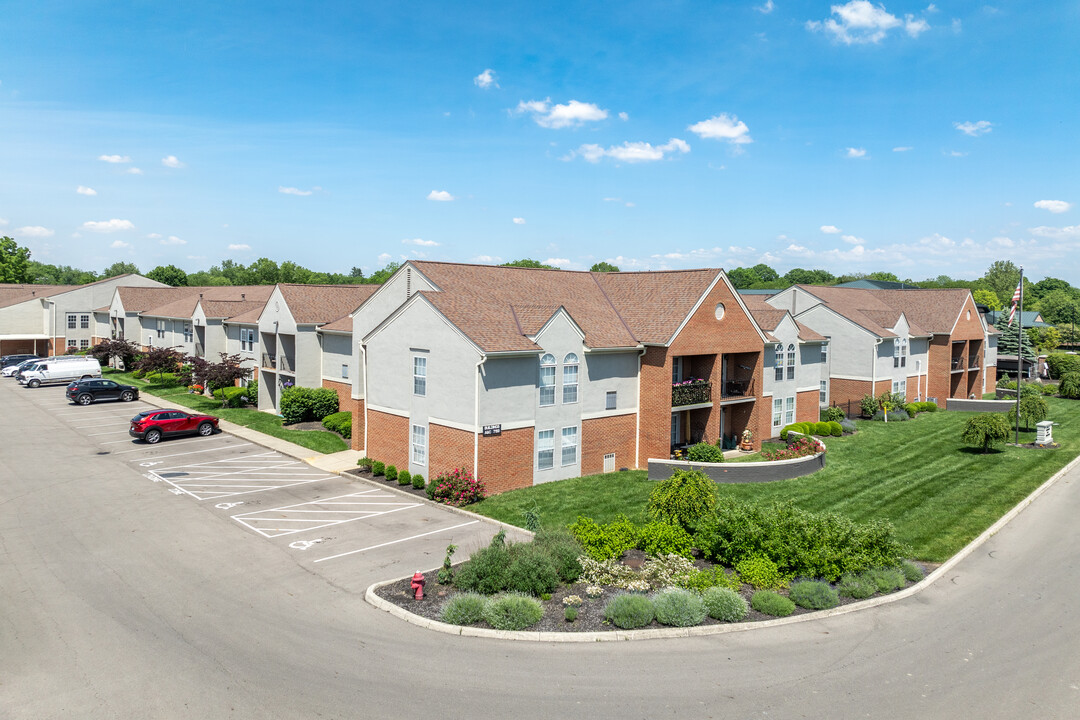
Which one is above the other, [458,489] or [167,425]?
[167,425]

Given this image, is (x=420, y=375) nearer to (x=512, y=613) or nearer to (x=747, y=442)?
(x=512, y=613)

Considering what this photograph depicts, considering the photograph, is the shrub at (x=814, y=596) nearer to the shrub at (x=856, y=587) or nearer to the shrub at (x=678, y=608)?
the shrub at (x=856, y=587)

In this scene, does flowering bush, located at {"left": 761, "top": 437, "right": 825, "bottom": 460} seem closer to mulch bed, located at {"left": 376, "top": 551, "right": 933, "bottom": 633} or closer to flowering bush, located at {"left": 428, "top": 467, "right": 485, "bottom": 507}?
mulch bed, located at {"left": 376, "top": 551, "right": 933, "bottom": 633}

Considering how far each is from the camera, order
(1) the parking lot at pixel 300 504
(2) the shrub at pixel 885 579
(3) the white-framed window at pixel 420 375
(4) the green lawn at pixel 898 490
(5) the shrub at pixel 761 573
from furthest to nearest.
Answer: (3) the white-framed window at pixel 420 375 → (4) the green lawn at pixel 898 490 → (1) the parking lot at pixel 300 504 → (5) the shrub at pixel 761 573 → (2) the shrub at pixel 885 579

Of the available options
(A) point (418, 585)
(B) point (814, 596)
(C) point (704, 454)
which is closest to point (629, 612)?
(B) point (814, 596)

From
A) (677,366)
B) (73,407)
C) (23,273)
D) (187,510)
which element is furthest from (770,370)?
(23,273)

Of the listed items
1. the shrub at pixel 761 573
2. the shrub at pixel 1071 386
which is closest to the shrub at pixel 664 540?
the shrub at pixel 761 573

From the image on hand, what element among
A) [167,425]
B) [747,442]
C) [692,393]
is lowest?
[747,442]
